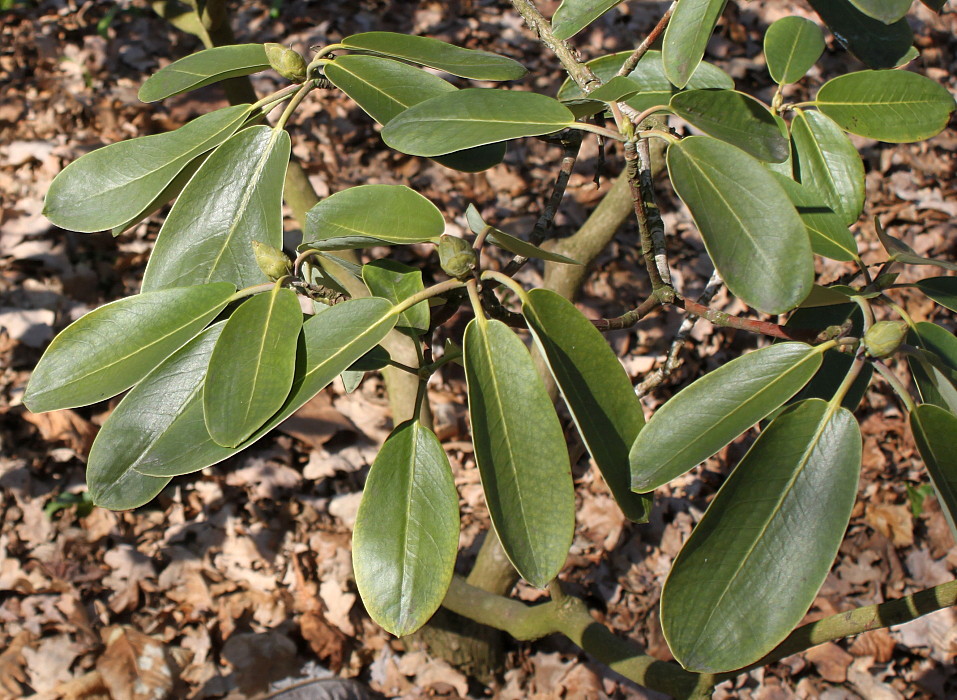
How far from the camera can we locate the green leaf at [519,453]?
0.69 m

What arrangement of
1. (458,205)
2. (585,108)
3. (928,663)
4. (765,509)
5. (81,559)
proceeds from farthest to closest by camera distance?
1. (458,205)
2. (928,663)
3. (81,559)
4. (585,108)
5. (765,509)

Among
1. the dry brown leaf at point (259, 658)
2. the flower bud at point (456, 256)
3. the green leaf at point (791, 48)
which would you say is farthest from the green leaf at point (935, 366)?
the dry brown leaf at point (259, 658)

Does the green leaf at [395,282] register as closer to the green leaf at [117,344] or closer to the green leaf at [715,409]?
the green leaf at [117,344]

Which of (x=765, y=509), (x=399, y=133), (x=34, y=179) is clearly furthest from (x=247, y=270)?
(x=34, y=179)

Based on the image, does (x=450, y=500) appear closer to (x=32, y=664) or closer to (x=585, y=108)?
(x=585, y=108)

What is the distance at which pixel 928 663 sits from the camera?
2.25m

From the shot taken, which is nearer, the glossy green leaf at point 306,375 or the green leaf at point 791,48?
the glossy green leaf at point 306,375

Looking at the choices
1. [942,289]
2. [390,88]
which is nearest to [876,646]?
[942,289]

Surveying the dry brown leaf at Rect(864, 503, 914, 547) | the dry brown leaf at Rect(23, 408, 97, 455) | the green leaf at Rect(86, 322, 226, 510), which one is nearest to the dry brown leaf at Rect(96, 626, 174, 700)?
the dry brown leaf at Rect(23, 408, 97, 455)

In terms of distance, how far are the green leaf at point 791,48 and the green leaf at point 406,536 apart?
0.76 metres

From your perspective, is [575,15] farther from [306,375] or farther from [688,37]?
[306,375]

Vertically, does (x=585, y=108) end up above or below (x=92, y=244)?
above

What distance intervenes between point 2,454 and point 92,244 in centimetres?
81

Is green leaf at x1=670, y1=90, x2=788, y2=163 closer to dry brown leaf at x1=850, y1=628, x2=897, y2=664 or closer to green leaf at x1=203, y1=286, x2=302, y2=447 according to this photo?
green leaf at x1=203, y1=286, x2=302, y2=447
